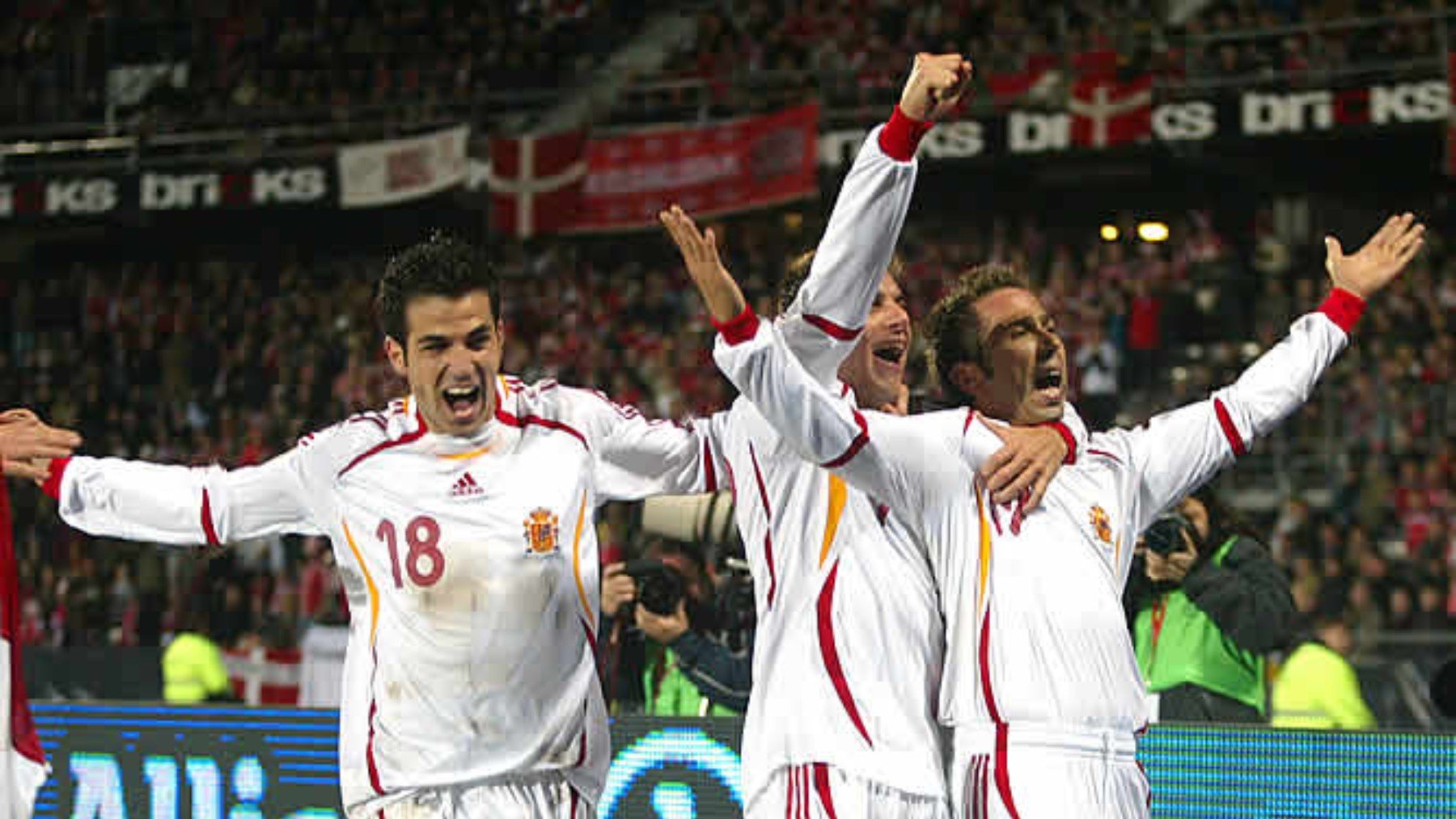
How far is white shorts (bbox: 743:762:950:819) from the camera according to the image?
13.6 ft

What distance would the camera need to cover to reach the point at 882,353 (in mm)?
4629

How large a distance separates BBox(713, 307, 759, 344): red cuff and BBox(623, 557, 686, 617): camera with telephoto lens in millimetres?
2377

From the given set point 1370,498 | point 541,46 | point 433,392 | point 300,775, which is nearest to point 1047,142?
point 1370,498

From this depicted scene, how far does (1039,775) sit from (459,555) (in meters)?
1.47

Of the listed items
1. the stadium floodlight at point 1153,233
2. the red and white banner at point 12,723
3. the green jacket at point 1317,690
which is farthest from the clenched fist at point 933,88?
the stadium floodlight at point 1153,233

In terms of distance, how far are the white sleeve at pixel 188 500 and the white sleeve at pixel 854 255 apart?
153cm

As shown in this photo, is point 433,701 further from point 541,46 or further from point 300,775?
point 541,46

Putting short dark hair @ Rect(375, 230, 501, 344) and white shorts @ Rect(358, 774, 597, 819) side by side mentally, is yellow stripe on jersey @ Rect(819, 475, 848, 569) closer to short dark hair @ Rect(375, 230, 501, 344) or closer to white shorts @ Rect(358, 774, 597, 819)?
white shorts @ Rect(358, 774, 597, 819)

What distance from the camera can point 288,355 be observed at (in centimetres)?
2261

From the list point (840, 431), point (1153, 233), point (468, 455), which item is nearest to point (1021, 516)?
point (840, 431)

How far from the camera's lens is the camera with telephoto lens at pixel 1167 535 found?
6.71m

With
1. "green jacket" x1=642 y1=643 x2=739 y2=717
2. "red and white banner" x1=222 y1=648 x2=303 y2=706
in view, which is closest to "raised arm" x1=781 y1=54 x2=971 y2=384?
"green jacket" x1=642 y1=643 x2=739 y2=717

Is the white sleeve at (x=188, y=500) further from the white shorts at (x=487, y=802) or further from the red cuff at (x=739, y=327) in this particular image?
the red cuff at (x=739, y=327)

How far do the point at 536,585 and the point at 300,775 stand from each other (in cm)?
260
